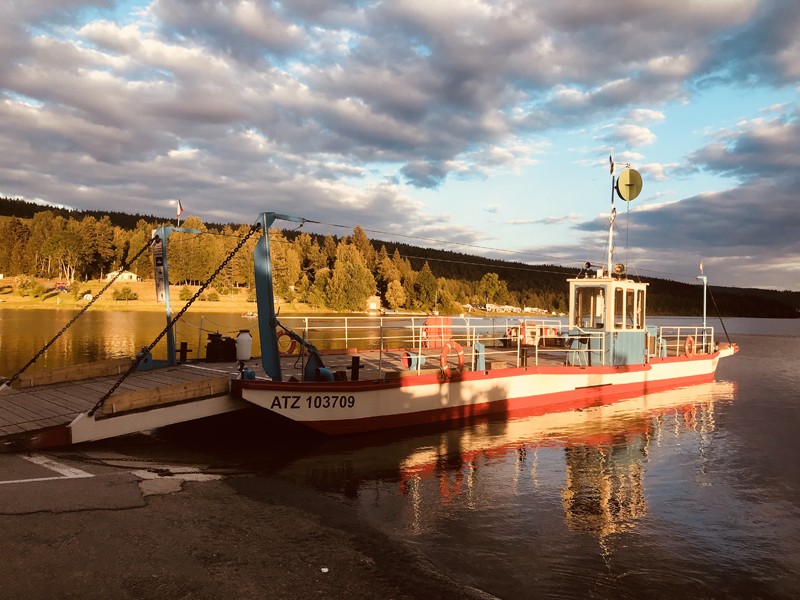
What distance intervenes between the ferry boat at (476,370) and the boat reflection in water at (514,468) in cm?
83

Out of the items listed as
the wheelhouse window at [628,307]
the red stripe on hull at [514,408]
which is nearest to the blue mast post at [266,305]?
the red stripe on hull at [514,408]

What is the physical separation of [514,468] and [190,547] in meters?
7.77

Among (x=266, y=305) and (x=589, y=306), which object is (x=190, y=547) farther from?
(x=589, y=306)

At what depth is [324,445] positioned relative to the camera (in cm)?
1396

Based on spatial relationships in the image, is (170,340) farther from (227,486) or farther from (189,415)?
(227,486)

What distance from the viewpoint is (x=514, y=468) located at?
42.2 ft

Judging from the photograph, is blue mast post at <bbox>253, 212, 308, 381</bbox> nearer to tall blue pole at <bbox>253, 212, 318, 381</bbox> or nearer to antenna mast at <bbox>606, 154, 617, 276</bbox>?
tall blue pole at <bbox>253, 212, 318, 381</bbox>

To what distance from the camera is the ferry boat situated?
45.0ft

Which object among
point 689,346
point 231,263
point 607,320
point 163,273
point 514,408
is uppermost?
point 231,263

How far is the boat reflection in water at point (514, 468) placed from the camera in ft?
32.9

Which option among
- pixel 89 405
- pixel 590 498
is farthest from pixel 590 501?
pixel 89 405

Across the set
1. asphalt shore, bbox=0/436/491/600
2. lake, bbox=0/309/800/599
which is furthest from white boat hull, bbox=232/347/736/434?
asphalt shore, bbox=0/436/491/600

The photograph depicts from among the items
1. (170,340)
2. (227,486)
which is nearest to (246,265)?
(170,340)

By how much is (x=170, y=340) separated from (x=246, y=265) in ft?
322
